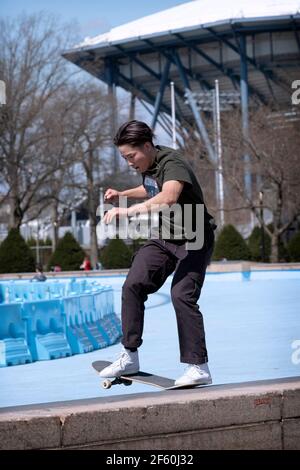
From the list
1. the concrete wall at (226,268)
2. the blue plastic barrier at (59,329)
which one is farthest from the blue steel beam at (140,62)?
the concrete wall at (226,268)

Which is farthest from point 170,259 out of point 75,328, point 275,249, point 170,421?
point 275,249

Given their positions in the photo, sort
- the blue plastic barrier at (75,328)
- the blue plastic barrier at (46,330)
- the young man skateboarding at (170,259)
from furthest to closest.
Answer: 1. the blue plastic barrier at (75,328)
2. the blue plastic barrier at (46,330)
3. the young man skateboarding at (170,259)

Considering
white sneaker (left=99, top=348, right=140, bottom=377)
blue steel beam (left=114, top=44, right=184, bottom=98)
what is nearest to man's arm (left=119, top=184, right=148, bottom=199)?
white sneaker (left=99, top=348, right=140, bottom=377)

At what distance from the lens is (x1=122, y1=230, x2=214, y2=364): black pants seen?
5125 mm

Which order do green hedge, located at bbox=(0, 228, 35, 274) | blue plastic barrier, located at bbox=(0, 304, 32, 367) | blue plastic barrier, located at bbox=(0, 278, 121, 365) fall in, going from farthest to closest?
green hedge, located at bbox=(0, 228, 35, 274), blue plastic barrier, located at bbox=(0, 278, 121, 365), blue plastic barrier, located at bbox=(0, 304, 32, 367)

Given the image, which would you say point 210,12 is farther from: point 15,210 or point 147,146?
point 15,210

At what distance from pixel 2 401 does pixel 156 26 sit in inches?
121

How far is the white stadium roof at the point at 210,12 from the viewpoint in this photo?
254 inches

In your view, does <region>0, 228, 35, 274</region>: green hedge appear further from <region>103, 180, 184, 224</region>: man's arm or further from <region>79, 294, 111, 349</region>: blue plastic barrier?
<region>103, 180, 184, 224</region>: man's arm

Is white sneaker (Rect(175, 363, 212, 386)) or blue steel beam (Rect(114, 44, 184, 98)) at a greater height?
blue steel beam (Rect(114, 44, 184, 98))

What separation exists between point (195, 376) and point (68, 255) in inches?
1129

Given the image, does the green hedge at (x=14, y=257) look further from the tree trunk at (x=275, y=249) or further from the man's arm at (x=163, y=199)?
the man's arm at (x=163, y=199)

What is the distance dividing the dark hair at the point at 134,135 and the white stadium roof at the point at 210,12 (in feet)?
4.03

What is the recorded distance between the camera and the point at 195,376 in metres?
5.04
